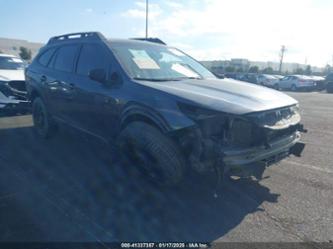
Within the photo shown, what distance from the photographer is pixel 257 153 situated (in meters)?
3.24

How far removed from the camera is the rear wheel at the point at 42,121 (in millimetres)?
5918

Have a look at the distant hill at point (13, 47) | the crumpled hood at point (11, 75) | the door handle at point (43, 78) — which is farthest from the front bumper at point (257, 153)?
the distant hill at point (13, 47)

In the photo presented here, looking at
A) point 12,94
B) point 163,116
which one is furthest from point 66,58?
point 12,94

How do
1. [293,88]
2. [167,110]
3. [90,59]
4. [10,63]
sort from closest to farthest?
[167,110]
[90,59]
[10,63]
[293,88]

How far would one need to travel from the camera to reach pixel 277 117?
3.51m

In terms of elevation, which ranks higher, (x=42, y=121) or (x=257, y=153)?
(x=257, y=153)

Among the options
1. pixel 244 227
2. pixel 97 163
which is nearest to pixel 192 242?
pixel 244 227

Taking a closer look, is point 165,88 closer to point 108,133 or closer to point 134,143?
point 134,143

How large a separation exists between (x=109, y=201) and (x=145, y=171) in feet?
1.87

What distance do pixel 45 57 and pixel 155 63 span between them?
2.92m

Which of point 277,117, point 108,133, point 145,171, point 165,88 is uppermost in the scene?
point 165,88

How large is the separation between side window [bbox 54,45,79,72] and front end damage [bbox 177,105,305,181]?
271cm

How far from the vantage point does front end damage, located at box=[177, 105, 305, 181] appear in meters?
3.08

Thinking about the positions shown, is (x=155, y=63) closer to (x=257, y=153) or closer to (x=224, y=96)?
(x=224, y=96)
